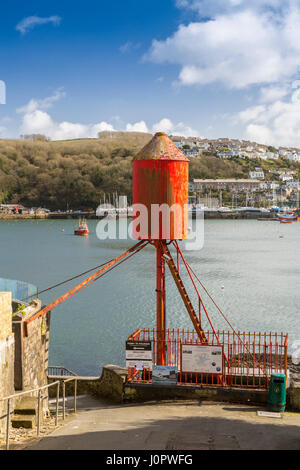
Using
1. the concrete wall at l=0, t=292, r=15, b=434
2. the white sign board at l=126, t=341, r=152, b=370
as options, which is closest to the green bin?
the white sign board at l=126, t=341, r=152, b=370

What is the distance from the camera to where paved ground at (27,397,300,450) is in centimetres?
819

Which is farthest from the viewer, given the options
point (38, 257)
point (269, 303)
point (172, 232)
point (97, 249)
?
point (97, 249)

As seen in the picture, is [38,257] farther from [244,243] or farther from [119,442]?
[119,442]

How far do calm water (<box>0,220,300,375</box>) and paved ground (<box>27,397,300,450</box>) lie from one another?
1390cm

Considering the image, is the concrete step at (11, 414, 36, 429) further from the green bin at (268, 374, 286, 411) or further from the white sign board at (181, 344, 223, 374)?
the green bin at (268, 374, 286, 411)

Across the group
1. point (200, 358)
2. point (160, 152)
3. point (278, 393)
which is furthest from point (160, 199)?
point (278, 393)

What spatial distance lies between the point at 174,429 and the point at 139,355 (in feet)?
9.82

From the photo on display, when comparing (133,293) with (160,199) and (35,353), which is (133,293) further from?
(35,353)

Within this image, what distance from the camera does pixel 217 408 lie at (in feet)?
35.6

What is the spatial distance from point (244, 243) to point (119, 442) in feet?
320

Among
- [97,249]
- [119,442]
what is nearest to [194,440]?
[119,442]

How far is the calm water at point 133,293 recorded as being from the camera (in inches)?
1198

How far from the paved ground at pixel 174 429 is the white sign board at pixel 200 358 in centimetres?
75

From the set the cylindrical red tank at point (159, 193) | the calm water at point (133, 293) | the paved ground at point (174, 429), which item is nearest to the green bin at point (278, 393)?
the paved ground at point (174, 429)
